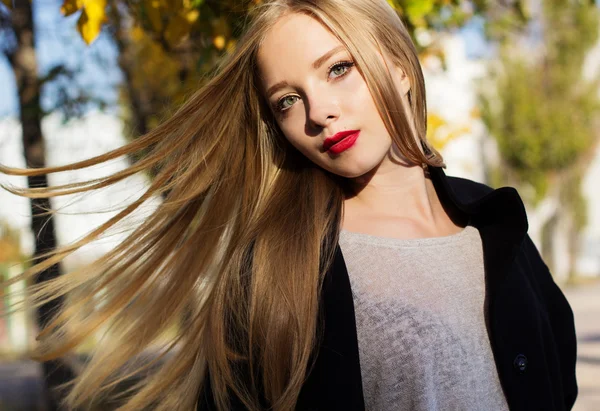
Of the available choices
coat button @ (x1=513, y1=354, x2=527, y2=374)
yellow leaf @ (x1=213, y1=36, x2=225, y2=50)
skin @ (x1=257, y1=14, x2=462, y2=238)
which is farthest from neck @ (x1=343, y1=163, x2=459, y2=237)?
yellow leaf @ (x1=213, y1=36, x2=225, y2=50)

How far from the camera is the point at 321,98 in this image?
6.91 ft

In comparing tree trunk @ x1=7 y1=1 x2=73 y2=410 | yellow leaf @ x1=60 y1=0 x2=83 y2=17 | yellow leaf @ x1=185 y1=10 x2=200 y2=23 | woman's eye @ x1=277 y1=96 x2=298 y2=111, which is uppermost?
tree trunk @ x1=7 y1=1 x2=73 y2=410

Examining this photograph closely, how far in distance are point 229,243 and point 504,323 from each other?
31.6 inches

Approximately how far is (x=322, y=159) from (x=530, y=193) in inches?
855

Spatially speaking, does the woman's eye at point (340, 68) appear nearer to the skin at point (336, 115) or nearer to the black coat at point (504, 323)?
the skin at point (336, 115)

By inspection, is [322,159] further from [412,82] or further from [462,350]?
[462,350]

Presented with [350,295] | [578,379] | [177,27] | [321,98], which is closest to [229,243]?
[350,295]

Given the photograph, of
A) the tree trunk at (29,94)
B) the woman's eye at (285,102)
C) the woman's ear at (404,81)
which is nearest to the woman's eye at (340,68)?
the woman's eye at (285,102)

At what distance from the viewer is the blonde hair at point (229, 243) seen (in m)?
2.14

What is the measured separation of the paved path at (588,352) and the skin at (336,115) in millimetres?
5141

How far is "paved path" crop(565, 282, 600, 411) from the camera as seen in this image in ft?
23.3

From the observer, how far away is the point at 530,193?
2294 cm

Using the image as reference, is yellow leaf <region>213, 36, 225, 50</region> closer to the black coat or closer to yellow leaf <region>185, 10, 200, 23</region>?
yellow leaf <region>185, 10, 200, 23</region>

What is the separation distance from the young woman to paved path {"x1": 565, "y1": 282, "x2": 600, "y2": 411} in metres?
4.98
